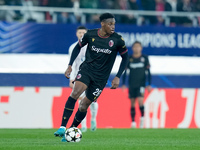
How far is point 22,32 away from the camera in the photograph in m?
18.4

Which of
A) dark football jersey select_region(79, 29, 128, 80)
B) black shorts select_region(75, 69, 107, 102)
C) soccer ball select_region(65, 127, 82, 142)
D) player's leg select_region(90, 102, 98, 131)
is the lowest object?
player's leg select_region(90, 102, 98, 131)

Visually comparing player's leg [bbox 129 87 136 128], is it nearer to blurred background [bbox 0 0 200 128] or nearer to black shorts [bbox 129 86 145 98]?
black shorts [bbox 129 86 145 98]

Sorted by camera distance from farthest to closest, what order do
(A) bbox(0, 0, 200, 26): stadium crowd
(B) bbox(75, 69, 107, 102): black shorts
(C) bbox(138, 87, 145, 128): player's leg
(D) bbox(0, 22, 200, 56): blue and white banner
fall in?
(A) bbox(0, 0, 200, 26): stadium crowd, (D) bbox(0, 22, 200, 56): blue and white banner, (C) bbox(138, 87, 145, 128): player's leg, (B) bbox(75, 69, 107, 102): black shorts

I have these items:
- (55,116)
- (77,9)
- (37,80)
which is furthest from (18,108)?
(77,9)

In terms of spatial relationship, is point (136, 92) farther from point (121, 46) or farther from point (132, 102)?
point (121, 46)

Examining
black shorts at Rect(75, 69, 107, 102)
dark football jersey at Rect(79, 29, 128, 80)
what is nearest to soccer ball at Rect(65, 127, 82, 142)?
black shorts at Rect(75, 69, 107, 102)

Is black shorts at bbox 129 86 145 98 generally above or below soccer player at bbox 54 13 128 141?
below

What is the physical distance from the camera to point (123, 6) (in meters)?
20.1

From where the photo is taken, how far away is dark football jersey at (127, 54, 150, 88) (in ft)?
53.0

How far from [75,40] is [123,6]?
7.98ft

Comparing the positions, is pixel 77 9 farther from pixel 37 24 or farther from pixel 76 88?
pixel 76 88

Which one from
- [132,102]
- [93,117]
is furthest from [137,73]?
[93,117]

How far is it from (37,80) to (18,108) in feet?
7.23

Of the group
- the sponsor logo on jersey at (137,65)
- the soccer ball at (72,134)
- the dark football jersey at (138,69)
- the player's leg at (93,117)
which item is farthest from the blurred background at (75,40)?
the soccer ball at (72,134)
